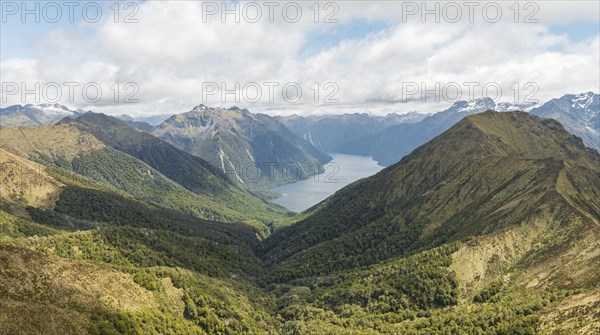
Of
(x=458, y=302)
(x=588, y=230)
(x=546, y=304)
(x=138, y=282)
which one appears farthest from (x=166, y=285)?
(x=588, y=230)

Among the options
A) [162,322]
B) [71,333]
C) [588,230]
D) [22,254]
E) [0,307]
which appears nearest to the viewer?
[0,307]

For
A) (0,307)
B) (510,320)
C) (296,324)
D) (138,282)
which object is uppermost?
(0,307)

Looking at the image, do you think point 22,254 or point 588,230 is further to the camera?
point 588,230

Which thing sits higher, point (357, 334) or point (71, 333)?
point (71, 333)

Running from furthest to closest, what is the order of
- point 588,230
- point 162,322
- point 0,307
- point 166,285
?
point 588,230 → point 166,285 → point 162,322 → point 0,307

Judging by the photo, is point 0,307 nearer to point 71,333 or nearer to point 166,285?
point 71,333

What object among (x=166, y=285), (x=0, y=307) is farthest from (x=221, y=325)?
(x=0, y=307)

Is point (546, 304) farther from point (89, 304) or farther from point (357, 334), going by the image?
point (89, 304)

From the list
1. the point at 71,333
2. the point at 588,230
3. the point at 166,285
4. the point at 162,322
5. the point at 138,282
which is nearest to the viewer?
the point at 71,333

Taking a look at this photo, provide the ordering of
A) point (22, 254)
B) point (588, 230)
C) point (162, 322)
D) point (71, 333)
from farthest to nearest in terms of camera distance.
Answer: point (588, 230) → point (162, 322) → point (22, 254) → point (71, 333)
